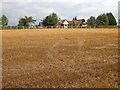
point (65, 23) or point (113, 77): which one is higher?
point (65, 23)

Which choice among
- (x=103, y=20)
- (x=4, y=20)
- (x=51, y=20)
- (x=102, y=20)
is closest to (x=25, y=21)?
(x=4, y=20)

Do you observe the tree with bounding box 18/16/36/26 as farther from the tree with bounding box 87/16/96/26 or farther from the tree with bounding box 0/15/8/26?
the tree with bounding box 87/16/96/26

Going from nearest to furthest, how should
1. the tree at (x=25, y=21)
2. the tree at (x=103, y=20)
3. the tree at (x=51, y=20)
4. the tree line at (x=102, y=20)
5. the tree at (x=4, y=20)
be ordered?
the tree at (x=51, y=20)
the tree at (x=103, y=20)
the tree line at (x=102, y=20)
the tree at (x=4, y=20)
the tree at (x=25, y=21)

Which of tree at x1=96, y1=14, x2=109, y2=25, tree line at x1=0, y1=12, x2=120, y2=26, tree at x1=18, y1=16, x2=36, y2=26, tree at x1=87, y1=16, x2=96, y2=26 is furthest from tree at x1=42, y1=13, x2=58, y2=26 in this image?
tree at x1=96, y1=14, x2=109, y2=25

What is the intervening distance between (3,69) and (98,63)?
3.36 meters

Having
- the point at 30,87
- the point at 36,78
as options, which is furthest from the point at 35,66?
the point at 30,87

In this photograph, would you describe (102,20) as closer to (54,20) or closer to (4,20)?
(54,20)

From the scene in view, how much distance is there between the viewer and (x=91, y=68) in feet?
16.6

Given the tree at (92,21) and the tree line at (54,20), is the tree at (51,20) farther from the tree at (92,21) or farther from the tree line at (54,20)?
the tree at (92,21)

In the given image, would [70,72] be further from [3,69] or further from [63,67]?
[3,69]

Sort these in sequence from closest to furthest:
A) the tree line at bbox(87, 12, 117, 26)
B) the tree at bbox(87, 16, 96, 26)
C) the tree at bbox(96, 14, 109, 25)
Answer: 1. the tree at bbox(96, 14, 109, 25)
2. the tree line at bbox(87, 12, 117, 26)
3. the tree at bbox(87, 16, 96, 26)

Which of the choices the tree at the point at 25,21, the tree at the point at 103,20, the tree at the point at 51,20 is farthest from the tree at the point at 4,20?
the tree at the point at 103,20

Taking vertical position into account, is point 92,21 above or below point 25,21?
below

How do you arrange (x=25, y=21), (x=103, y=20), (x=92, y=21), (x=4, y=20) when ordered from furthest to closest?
(x=25, y=21) < (x=92, y=21) < (x=4, y=20) < (x=103, y=20)
